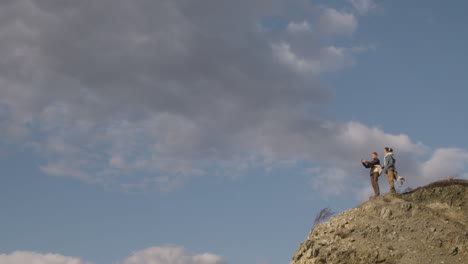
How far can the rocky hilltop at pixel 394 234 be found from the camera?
76.4ft

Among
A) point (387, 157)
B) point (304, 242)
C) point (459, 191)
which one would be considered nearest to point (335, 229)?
point (304, 242)

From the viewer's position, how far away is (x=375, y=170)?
92.6 ft

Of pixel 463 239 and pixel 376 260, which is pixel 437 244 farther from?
pixel 376 260

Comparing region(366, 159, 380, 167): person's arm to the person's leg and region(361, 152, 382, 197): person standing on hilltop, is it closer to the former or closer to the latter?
region(361, 152, 382, 197): person standing on hilltop

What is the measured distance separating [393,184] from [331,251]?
6356mm

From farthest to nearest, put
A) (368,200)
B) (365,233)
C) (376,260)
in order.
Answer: (368,200) → (365,233) → (376,260)

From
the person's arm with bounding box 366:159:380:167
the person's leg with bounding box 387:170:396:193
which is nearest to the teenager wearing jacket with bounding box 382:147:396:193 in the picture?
the person's leg with bounding box 387:170:396:193

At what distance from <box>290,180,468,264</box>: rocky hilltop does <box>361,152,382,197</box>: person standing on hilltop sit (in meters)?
1.02

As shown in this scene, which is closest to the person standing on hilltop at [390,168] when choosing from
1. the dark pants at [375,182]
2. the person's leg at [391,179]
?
the person's leg at [391,179]

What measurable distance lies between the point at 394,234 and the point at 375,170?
187 inches

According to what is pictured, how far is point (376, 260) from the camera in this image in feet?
76.3

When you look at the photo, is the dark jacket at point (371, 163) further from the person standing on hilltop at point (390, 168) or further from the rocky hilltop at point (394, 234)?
the rocky hilltop at point (394, 234)

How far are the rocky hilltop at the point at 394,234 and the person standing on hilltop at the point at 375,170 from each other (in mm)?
1021

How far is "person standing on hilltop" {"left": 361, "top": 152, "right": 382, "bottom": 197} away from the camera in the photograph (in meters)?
28.2
